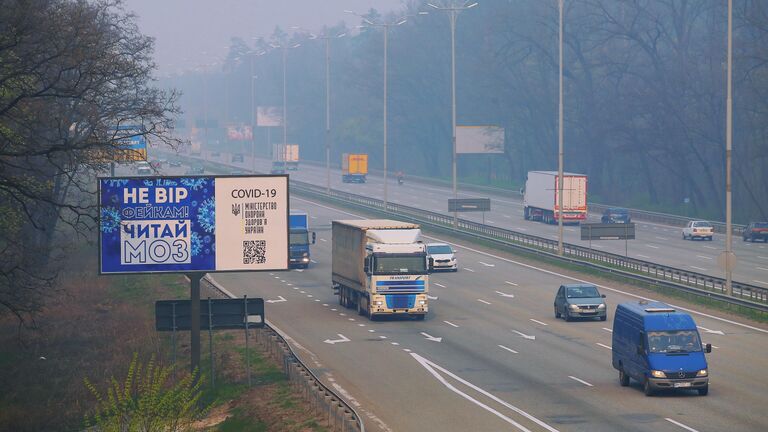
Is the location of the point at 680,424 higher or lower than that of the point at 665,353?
lower

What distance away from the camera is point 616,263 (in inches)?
2576

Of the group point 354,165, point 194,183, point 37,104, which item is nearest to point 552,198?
point 354,165

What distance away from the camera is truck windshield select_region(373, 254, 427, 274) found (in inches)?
1833

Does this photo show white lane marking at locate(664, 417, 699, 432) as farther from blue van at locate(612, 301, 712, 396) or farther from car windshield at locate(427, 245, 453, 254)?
car windshield at locate(427, 245, 453, 254)

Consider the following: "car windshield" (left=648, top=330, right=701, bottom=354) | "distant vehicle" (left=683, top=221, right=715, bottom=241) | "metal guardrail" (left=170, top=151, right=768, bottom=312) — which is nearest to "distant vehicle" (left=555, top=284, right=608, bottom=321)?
"metal guardrail" (left=170, top=151, right=768, bottom=312)

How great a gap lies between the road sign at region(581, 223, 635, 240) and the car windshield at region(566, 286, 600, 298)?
58.7 ft

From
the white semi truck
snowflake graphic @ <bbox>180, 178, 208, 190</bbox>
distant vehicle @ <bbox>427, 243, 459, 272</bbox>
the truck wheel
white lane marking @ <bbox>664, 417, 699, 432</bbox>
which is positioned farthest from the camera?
distant vehicle @ <bbox>427, 243, 459, 272</bbox>

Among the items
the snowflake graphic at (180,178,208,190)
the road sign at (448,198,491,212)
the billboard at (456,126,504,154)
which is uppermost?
the billboard at (456,126,504,154)

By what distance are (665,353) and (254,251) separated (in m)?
11.5

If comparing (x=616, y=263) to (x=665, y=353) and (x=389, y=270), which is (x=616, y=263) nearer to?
(x=389, y=270)

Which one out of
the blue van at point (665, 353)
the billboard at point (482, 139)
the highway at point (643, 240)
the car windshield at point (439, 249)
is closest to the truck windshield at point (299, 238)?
the car windshield at point (439, 249)

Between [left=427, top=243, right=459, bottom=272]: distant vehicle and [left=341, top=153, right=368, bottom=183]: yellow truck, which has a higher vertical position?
[left=341, top=153, right=368, bottom=183]: yellow truck

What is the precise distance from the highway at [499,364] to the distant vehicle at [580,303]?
68cm

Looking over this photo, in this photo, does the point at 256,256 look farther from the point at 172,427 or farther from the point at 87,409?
the point at 172,427
